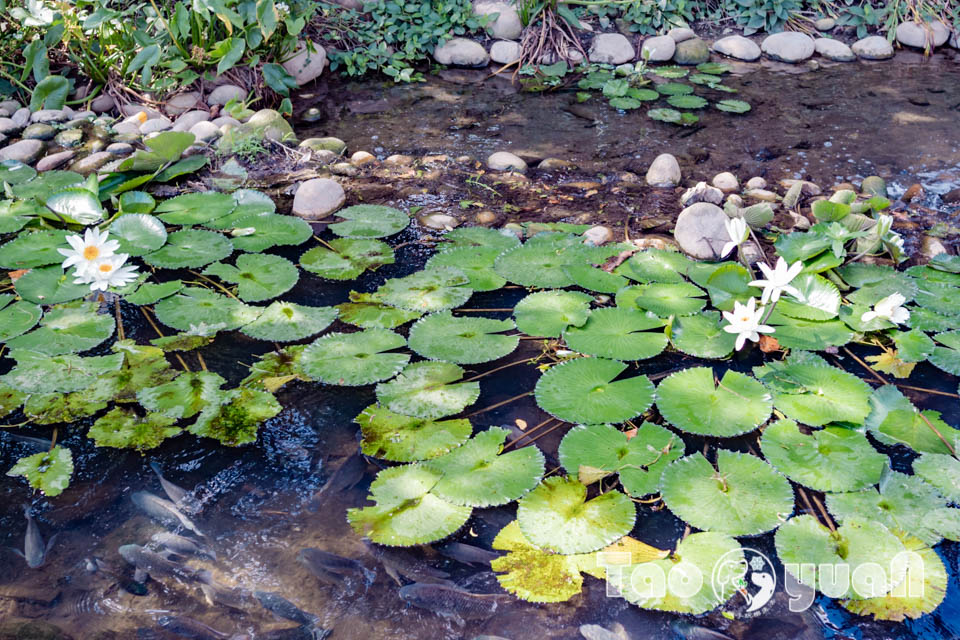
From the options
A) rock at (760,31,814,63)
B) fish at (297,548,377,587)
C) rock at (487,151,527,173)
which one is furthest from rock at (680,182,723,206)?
rock at (760,31,814,63)

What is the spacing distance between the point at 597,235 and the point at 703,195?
20.8 inches

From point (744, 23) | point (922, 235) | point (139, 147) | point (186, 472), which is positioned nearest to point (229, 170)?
point (139, 147)

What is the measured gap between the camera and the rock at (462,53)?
462 cm

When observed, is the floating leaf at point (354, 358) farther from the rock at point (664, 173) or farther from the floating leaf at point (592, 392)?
the rock at point (664, 173)

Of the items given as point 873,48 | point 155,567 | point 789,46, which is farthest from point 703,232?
point 873,48

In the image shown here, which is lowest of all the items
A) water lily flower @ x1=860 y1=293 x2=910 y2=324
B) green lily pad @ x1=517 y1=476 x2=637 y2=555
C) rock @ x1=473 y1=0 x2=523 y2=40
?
green lily pad @ x1=517 y1=476 x2=637 y2=555

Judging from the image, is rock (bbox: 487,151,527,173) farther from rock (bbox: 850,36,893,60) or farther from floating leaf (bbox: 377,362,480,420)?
rock (bbox: 850,36,893,60)

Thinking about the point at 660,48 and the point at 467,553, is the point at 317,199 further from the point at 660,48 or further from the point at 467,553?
the point at 660,48

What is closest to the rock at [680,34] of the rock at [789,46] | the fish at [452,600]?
the rock at [789,46]

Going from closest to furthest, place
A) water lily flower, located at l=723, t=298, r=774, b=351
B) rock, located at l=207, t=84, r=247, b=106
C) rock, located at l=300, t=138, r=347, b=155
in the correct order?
water lily flower, located at l=723, t=298, r=774, b=351 < rock, located at l=300, t=138, r=347, b=155 < rock, located at l=207, t=84, r=247, b=106

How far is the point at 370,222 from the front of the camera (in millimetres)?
2656

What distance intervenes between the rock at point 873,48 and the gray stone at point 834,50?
61 millimetres

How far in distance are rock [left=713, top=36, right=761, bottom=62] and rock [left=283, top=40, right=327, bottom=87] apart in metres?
2.68

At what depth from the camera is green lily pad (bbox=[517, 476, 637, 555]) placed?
56.3 inches
